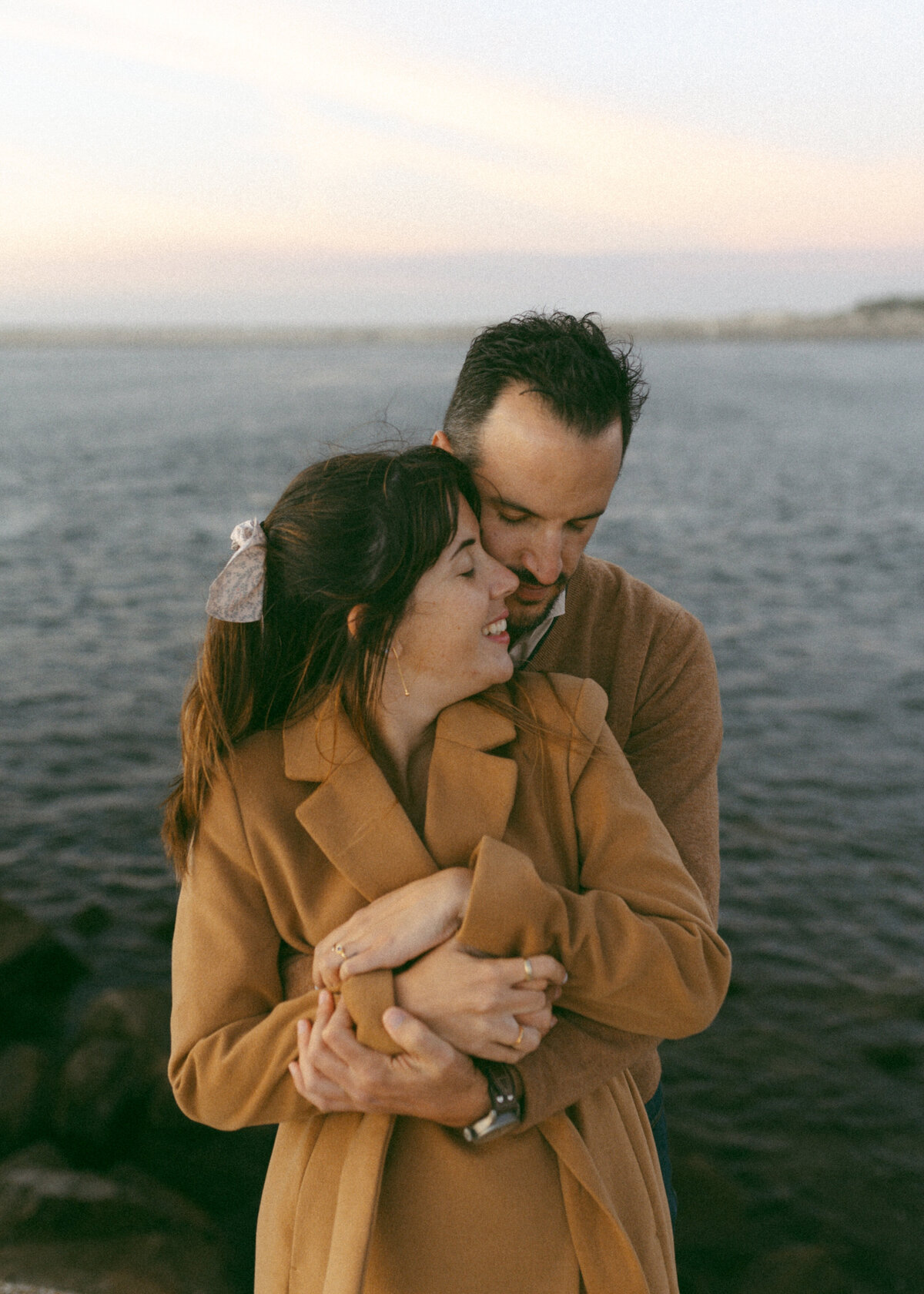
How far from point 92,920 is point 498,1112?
19.4ft

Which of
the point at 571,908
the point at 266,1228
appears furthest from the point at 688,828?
the point at 266,1228

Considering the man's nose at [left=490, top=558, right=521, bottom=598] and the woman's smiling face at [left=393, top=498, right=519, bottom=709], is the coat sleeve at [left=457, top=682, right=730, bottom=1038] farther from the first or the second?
the man's nose at [left=490, top=558, right=521, bottom=598]

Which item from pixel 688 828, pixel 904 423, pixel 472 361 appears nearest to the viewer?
pixel 688 828

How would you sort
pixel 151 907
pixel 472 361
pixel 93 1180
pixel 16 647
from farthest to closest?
pixel 16 647 → pixel 151 907 → pixel 93 1180 → pixel 472 361

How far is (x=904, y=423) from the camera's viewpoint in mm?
44844

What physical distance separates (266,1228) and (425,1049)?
23.6 inches

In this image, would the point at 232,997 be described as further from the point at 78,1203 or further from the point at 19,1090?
the point at 19,1090

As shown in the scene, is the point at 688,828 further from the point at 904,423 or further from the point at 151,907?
the point at 904,423

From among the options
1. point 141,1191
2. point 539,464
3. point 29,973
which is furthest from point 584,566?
point 29,973

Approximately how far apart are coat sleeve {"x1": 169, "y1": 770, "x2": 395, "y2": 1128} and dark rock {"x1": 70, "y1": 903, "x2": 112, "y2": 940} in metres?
5.40

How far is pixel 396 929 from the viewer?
6.40 ft

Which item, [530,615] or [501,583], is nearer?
[501,583]

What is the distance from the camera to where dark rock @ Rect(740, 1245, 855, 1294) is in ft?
14.6

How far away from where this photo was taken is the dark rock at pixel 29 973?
6098 mm
